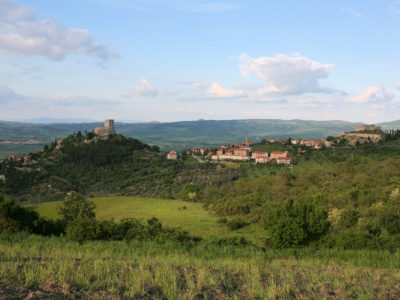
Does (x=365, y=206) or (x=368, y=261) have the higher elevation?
(x=368, y=261)

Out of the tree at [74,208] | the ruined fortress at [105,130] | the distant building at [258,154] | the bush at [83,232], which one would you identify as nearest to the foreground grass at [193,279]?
the bush at [83,232]

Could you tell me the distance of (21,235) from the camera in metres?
15.0

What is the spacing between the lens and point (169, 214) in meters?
47.5

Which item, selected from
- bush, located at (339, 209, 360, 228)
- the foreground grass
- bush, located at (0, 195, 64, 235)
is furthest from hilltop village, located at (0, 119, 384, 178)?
the foreground grass

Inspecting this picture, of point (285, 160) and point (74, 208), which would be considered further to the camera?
point (285, 160)

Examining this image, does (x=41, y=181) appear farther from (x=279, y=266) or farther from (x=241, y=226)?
(x=279, y=266)

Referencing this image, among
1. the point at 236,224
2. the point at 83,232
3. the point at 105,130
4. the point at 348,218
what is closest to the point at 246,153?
the point at 105,130

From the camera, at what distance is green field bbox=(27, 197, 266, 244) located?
120ft

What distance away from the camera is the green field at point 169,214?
3666 centimetres

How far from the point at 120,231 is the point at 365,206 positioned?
104ft

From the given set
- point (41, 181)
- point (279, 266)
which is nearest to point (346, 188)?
point (279, 266)

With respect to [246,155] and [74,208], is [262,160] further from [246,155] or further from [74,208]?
[74,208]

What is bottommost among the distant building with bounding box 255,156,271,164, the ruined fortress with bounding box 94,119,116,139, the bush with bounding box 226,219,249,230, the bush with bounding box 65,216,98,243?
the bush with bounding box 226,219,249,230

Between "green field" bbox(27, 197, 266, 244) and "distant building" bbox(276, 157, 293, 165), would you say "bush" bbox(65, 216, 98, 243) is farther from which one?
"distant building" bbox(276, 157, 293, 165)
